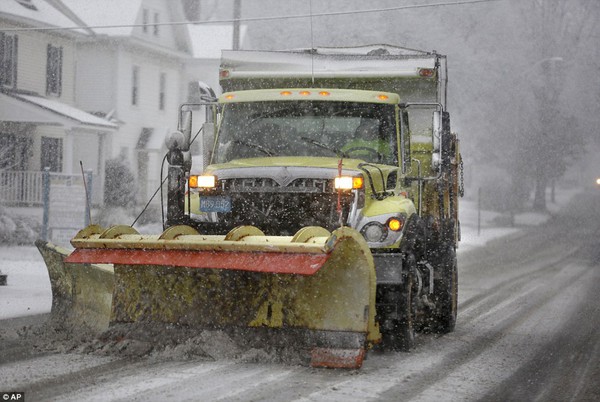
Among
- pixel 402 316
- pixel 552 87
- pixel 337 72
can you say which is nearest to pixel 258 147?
pixel 337 72

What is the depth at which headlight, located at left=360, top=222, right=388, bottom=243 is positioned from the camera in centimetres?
795

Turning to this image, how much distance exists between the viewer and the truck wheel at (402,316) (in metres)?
7.93

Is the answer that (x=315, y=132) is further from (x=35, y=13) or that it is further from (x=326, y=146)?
(x=35, y=13)

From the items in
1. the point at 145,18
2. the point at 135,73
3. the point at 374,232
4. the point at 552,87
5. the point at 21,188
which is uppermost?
the point at 145,18

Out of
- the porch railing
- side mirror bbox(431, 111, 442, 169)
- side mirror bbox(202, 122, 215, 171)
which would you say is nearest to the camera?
side mirror bbox(431, 111, 442, 169)

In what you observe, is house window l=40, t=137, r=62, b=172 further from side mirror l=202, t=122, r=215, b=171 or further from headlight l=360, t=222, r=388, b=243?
headlight l=360, t=222, r=388, b=243

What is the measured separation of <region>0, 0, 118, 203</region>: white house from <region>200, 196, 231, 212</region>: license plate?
1877 centimetres

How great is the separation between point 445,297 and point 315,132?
2434mm

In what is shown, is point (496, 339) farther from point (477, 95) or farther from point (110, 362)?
point (477, 95)

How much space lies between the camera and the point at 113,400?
6180 millimetres

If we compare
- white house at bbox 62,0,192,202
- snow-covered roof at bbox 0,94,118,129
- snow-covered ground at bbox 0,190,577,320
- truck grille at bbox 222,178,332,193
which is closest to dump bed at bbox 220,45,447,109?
truck grille at bbox 222,178,332,193

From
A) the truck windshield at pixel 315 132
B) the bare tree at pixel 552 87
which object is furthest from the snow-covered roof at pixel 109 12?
the truck windshield at pixel 315 132

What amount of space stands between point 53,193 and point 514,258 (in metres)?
10.7

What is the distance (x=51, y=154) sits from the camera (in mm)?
32000
